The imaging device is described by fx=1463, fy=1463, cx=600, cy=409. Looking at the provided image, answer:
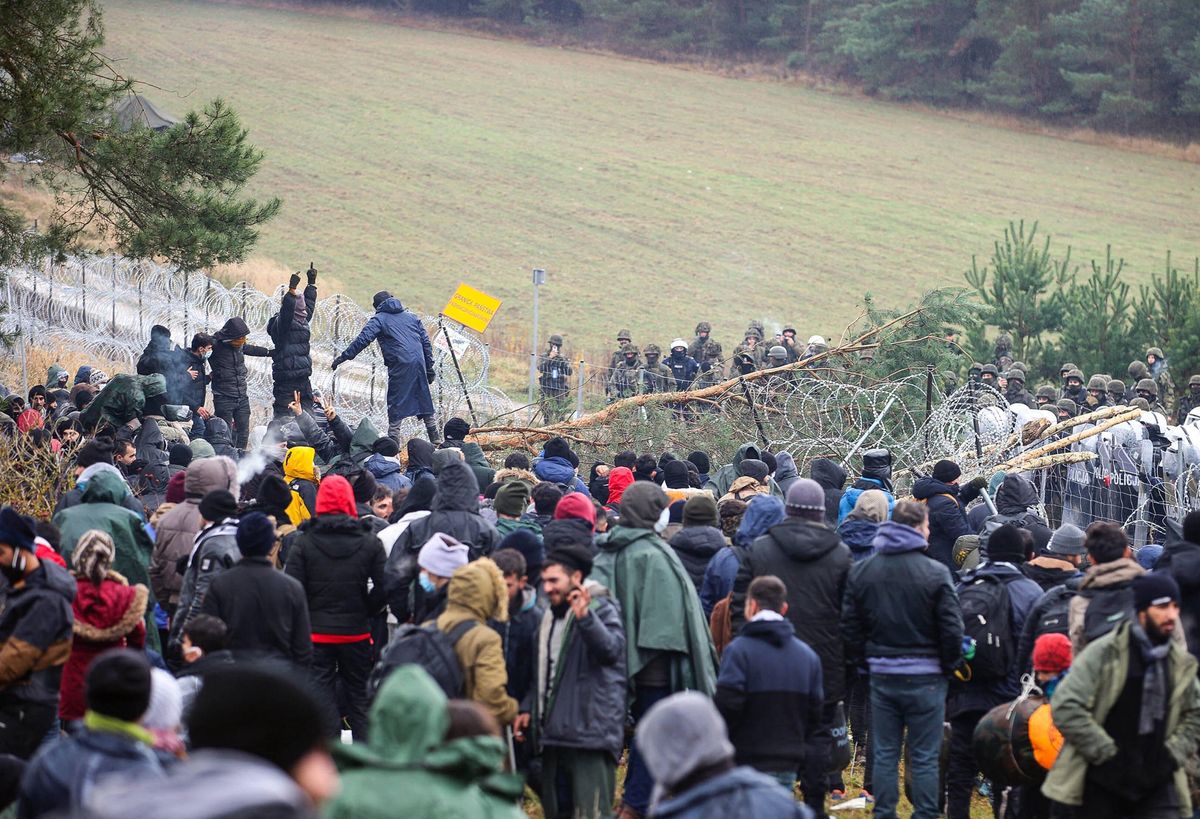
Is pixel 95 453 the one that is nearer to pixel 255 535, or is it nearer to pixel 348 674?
pixel 348 674

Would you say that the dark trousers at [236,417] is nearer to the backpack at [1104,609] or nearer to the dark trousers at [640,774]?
the dark trousers at [640,774]

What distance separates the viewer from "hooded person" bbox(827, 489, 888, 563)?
7898 mm

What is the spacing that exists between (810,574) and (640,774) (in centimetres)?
125

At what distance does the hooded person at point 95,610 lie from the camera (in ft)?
20.9

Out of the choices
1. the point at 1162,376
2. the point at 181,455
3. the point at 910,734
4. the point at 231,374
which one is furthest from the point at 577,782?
the point at 1162,376

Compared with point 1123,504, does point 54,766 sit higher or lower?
higher

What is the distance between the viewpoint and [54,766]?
4234 millimetres

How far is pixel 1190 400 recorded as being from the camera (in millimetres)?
19844

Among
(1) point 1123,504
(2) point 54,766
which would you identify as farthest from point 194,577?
(1) point 1123,504

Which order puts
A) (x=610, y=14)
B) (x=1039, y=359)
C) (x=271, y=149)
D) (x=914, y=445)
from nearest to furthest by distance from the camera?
(x=914, y=445) → (x=1039, y=359) → (x=271, y=149) → (x=610, y=14)

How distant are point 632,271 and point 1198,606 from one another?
3451cm

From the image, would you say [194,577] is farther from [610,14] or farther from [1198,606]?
[610,14]

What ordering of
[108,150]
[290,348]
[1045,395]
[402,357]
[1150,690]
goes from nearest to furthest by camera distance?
[1150,690] < [108,150] < [402,357] < [290,348] < [1045,395]

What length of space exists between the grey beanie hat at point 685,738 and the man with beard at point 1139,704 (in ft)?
7.31
